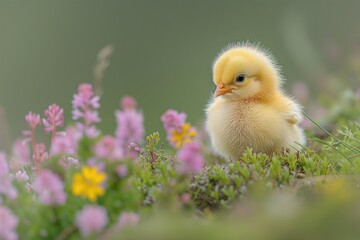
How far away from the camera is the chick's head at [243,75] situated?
4.13m

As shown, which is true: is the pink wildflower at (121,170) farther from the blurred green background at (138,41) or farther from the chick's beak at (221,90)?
the blurred green background at (138,41)

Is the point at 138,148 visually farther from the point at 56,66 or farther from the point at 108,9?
the point at 108,9

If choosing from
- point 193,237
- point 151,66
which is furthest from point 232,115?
point 151,66

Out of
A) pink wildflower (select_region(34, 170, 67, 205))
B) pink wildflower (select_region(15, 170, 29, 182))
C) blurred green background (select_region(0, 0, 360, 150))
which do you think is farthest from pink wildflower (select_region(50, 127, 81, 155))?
blurred green background (select_region(0, 0, 360, 150))

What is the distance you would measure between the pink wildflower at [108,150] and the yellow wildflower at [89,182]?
61 millimetres

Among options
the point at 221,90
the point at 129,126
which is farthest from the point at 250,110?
the point at 129,126

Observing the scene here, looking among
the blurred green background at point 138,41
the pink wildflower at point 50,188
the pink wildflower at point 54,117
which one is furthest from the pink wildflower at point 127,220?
the blurred green background at point 138,41

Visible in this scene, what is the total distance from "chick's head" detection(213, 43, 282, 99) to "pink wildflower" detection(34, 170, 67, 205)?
182 cm

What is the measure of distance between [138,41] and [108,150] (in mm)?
11374

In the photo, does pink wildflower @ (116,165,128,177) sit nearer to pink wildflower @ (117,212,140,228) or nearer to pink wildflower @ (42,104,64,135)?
pink wildflower @ (117,212,140,228)

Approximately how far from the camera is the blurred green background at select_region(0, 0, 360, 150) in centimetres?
1211

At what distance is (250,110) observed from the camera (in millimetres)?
4129

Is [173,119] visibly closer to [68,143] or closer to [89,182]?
[68,143]

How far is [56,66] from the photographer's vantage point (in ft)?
44.3
